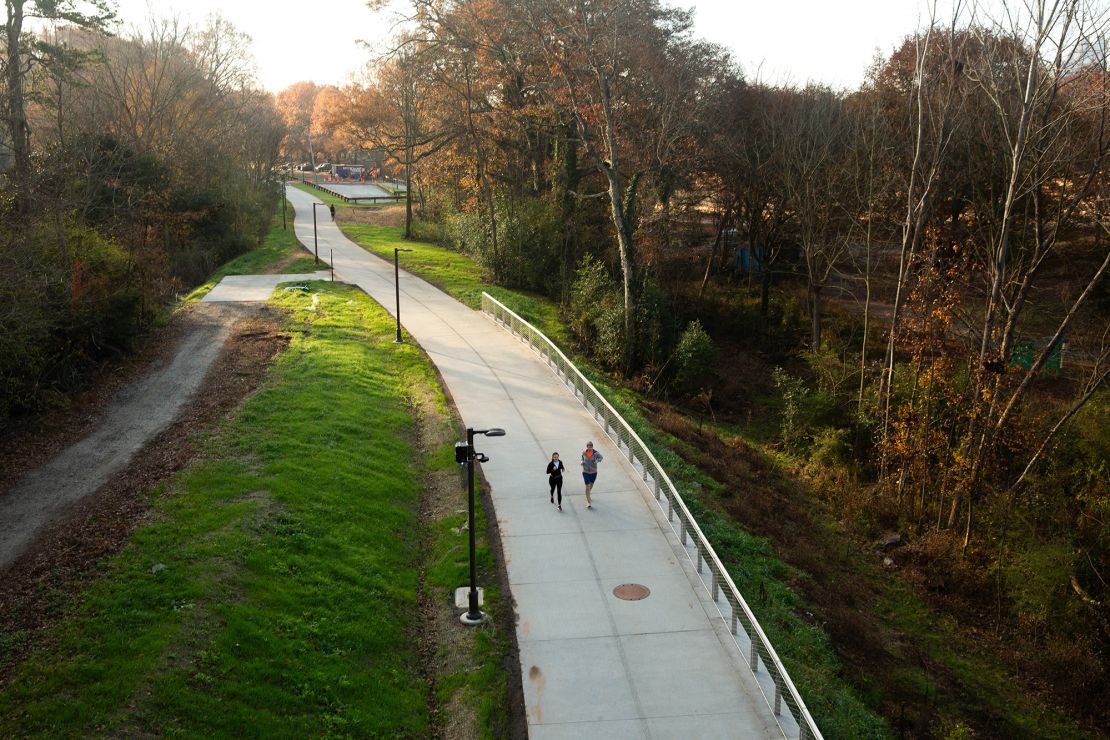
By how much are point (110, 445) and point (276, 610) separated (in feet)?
34.6

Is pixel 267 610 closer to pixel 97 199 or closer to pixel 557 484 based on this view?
pixel 557 484

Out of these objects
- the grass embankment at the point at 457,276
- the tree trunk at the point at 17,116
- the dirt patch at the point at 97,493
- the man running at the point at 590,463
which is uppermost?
the tree trunk at the point at 17,116

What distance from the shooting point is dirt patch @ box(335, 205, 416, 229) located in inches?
2748

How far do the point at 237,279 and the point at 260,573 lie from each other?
32.9 m

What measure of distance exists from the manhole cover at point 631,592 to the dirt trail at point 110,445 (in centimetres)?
1121

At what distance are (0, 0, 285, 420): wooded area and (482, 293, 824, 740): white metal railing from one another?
48.3 ft

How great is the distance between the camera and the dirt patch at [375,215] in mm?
69800

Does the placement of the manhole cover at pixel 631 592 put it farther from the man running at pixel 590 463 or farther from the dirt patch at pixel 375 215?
the dirt patch at pixel 375 215

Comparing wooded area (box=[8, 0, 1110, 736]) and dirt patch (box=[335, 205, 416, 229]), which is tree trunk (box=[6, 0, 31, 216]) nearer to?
wooded area (box=[8, 0, 1110, 736])

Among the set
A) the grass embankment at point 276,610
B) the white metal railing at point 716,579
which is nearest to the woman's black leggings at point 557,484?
the white metal railing at point 716,579

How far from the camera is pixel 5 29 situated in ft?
91.7

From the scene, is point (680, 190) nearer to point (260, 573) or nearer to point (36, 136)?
point (36, 136)

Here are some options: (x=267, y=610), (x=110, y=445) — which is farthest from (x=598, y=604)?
(x=110, y=445)

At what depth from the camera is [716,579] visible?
15.1 metres
